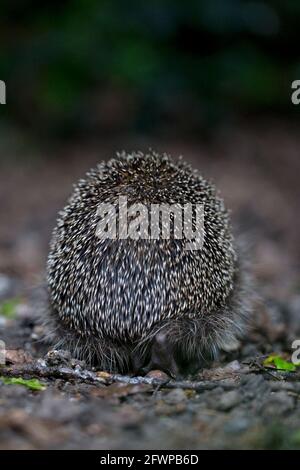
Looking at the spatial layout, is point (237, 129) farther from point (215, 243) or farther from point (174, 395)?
point (174, 395)

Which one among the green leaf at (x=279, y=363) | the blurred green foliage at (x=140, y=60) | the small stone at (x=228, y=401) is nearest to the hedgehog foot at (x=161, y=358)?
the small stone at (x=228, y=401)

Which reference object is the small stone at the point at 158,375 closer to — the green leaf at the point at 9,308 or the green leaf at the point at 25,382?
the green leaf at the point at 25,382

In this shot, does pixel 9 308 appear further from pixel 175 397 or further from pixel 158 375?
pixel 175 397

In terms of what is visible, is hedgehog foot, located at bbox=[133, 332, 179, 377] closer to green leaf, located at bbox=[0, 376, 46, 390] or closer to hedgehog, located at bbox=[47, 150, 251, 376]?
hedgehog, located at bbox=[47, 150, 251, 376]

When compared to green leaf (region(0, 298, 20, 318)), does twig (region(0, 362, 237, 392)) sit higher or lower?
lower

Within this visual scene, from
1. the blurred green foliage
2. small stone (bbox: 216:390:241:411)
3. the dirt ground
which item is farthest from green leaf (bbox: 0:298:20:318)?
the blurred green foliage
